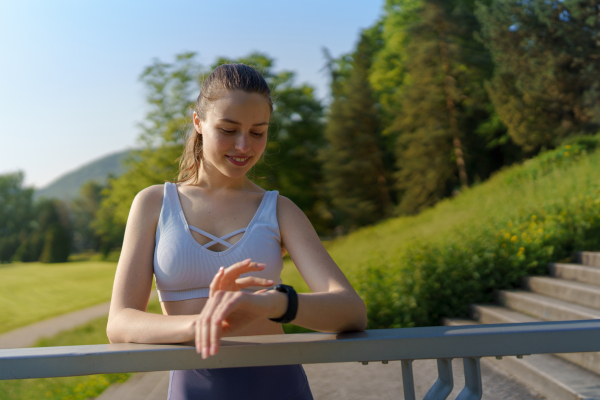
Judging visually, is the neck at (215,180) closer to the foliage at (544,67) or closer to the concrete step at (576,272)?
the concrete step at (576,272)

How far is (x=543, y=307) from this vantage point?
4781mm

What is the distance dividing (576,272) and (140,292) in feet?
17.4

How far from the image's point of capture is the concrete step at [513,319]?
11.9ft

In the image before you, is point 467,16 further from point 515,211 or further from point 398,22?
point 515,211

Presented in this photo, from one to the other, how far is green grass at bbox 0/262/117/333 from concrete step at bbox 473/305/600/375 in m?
12.3

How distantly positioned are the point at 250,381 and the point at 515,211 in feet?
23.2

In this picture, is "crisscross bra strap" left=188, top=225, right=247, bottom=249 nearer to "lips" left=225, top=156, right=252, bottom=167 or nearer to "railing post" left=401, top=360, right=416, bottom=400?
"lips" left=225, top=156, right=252, bottom=167

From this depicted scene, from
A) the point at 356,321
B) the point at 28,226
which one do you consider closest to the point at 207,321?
the point at 356,321

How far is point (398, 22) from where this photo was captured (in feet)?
94.8

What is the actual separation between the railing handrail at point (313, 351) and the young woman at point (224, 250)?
0.12 metres

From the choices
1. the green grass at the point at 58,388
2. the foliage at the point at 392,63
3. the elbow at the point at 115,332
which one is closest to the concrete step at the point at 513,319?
the elbow at the point at 115,332

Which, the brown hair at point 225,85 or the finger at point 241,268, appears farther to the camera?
the brown hair at point 225,85

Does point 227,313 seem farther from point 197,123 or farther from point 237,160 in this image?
point 197,123

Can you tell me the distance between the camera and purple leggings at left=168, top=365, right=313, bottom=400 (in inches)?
48.6
